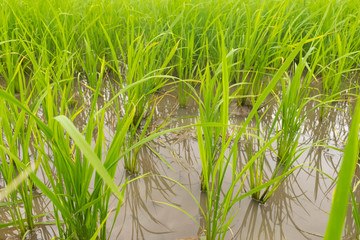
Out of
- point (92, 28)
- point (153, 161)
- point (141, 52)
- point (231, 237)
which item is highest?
point (92, 28)

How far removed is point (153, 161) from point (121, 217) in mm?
281

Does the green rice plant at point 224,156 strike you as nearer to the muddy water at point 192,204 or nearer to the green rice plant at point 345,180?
the muddy water at point 192,204

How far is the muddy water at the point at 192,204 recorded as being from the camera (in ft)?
2.72

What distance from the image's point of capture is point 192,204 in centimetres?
92

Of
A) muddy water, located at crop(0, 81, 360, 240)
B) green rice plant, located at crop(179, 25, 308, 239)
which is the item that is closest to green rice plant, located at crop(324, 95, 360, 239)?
green rice plant, located at crop(179, 25, 308, 239)

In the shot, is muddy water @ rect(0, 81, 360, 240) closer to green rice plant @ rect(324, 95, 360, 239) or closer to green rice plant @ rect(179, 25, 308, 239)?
green rice plant @ rect(179, 25, 308, 239)

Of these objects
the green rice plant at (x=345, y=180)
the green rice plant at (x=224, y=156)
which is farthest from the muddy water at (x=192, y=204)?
the green rice plant at (x=345, y=180)

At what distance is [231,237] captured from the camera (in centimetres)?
82

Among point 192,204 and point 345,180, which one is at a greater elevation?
point 345,180

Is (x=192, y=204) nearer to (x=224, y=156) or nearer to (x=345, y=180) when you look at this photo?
(x=224, y=156)

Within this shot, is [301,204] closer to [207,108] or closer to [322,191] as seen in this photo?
[322,191]

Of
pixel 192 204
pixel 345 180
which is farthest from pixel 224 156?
pixel 345 180

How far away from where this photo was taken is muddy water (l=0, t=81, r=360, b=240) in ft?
2.72

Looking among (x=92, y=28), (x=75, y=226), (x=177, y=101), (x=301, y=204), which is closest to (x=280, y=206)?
(x=301, y=204)
